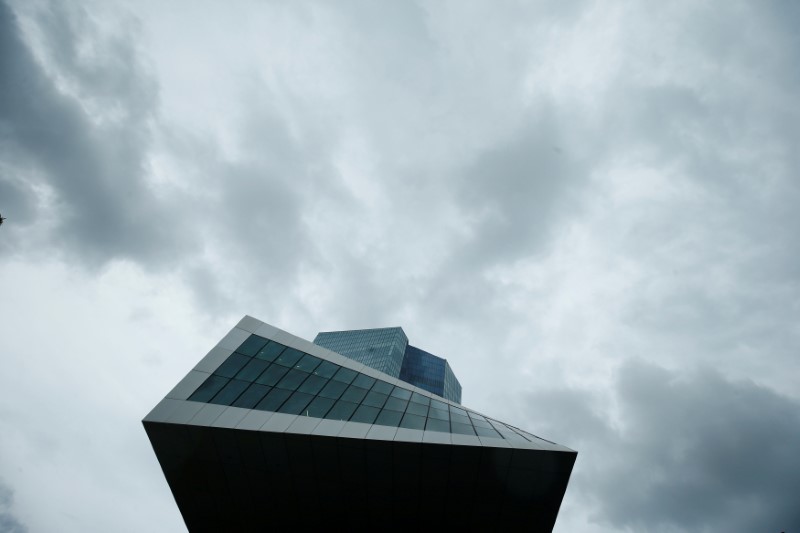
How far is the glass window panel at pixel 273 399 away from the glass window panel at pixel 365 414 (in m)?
3.89

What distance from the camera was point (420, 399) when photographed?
20344mm

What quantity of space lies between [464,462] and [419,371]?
10855 centimetres

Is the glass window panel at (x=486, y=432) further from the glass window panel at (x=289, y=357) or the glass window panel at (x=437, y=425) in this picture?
the glass window panel at (x=289, y=357)

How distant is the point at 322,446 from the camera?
1557cm

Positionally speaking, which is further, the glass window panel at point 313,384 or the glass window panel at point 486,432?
the glass window panel at point 313,384

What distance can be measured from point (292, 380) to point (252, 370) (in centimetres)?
236

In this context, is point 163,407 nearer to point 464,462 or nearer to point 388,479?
point 388,479

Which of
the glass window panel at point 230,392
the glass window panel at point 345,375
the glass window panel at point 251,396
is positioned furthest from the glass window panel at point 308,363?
the glass window panel at point 230,392

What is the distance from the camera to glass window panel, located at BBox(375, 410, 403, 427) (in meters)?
16.9

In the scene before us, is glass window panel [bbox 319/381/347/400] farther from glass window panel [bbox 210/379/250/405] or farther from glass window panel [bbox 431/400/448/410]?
glass window panel [bbox 431/400/448/410]

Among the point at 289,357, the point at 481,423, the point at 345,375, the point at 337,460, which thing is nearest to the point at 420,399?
the point at 481,423

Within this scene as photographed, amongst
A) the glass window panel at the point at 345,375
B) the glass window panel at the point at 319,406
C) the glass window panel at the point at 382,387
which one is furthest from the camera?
the glass window panel at the point at 345,375

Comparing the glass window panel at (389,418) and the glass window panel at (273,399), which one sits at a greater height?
the glass window panel at (389,418)

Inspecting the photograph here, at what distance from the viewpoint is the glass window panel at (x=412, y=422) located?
55.0ft
